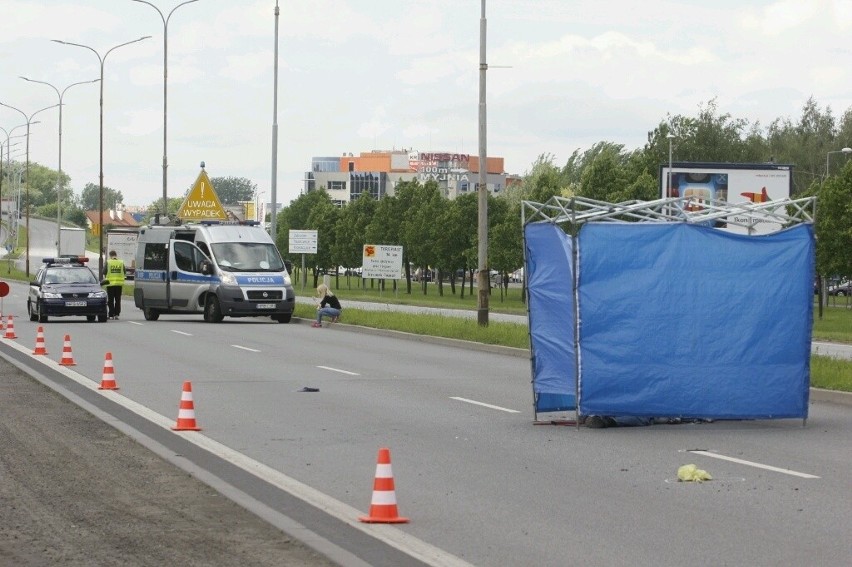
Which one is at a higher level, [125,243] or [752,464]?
[125,243]

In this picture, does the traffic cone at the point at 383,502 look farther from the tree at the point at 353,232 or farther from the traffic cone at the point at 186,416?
the tree at the point at 353,232

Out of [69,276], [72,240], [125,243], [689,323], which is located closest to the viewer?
[689,323]

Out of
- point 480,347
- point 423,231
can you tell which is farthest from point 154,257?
point 423,231

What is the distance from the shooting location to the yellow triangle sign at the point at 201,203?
51125mm

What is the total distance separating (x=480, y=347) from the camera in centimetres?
3073

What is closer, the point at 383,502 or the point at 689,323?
the point at 383,502

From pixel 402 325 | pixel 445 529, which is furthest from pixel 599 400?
pixel 402 325

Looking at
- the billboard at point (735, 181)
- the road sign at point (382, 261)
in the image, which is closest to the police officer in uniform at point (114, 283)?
the billboard at point (735, 181)

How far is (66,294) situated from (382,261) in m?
22.7

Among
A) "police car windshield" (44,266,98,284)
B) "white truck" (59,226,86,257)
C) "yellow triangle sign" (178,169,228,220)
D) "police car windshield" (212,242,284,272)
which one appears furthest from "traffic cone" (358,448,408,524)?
"white truck" (59,226,86,257)

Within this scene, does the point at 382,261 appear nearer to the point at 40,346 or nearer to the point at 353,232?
the point at 40,346

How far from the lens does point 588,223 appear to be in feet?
52.2

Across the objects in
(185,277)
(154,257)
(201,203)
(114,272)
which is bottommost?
(185,277)

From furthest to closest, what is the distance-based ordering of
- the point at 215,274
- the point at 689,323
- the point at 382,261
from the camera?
the point at 382,261 < the point at 215,274 < the point at 689,323
